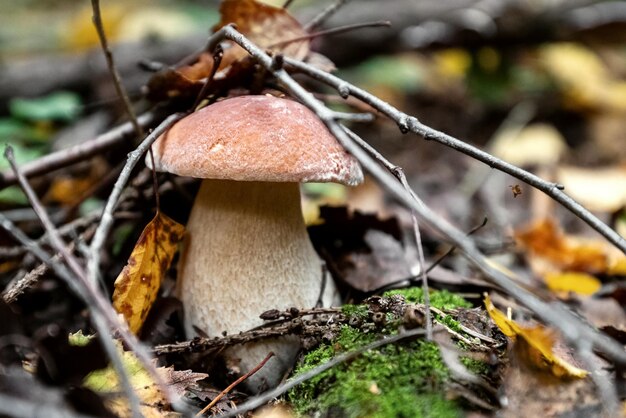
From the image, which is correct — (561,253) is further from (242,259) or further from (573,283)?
(242,259)

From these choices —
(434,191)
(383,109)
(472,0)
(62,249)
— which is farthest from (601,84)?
(62,249)

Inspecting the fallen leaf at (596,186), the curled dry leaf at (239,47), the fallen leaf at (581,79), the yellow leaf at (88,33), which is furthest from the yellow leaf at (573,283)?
the yellow leaf at (88,33)

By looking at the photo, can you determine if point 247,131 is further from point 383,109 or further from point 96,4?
point 96,4

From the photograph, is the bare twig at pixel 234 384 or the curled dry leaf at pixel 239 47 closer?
the bare twig at pixel 234 384

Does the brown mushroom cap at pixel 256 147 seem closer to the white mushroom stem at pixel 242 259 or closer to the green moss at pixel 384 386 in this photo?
the white mushroom stem at pixel 242 259

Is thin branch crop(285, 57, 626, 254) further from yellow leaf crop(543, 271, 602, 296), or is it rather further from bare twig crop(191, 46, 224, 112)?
yellow leaf crop(543, 271, 602, 296)

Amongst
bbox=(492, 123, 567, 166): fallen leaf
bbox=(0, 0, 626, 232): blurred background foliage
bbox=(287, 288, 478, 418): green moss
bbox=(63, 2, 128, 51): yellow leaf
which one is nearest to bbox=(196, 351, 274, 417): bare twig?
bbox=(287, 288, 478, 418): green moss
